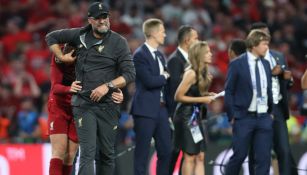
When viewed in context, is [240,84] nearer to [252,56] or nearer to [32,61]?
[252,56]

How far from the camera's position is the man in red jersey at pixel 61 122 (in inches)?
436

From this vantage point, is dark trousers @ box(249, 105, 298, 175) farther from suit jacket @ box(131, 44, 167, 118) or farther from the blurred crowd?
the blurred crowd

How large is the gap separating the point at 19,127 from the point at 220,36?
5734 mm

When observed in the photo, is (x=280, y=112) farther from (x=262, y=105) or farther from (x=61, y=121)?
(x=61, y=121)

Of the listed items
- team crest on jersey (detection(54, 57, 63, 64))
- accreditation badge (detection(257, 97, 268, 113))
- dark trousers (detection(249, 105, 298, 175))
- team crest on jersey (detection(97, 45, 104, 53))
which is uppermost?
team crest on jersey (detection(97, 45, 104, 53))

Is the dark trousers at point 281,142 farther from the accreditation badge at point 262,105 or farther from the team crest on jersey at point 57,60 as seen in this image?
the team crest on jersey at point 57,60

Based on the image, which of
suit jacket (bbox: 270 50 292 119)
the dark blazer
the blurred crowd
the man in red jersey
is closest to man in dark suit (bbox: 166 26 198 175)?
the dark blazer

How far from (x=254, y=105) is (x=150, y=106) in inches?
54.0

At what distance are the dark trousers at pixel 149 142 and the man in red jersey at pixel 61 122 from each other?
47.9 inches

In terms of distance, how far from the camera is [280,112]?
12414 millimetres

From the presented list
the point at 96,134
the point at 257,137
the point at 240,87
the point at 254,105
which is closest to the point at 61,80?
the point at 96,134

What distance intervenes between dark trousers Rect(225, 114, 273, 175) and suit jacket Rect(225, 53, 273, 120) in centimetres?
12

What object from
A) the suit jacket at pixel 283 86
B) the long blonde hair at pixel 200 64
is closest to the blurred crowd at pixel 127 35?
the suit jacket at pixel 283 86

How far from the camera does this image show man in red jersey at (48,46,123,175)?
11.1 m
